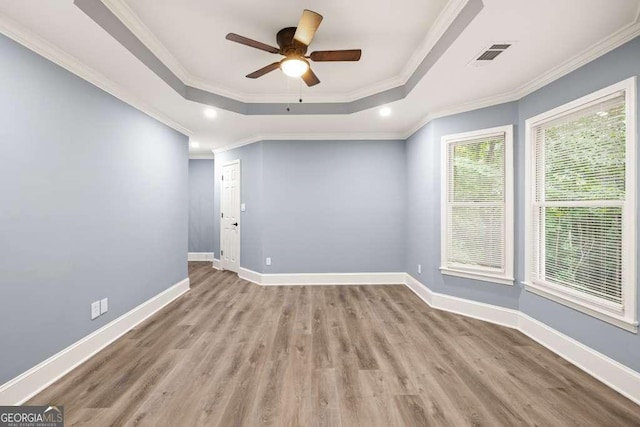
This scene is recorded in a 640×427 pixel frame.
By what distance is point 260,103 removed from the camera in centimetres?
372

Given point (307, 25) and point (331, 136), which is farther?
point (331, 136)


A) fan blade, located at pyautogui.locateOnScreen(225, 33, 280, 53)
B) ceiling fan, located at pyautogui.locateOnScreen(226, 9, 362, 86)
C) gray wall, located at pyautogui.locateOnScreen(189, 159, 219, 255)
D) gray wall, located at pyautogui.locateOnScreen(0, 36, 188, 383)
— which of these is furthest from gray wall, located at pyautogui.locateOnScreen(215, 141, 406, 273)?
gray wall, located at pyautogui.locateOnScreen(189, 159, 219, 255)

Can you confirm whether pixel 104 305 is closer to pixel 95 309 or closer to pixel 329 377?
pixel 95 309

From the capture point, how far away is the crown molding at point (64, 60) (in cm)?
182

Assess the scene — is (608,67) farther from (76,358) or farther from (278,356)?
A: (76,358)

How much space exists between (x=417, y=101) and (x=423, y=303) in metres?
2.66

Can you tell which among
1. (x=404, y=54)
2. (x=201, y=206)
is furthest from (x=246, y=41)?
(x=201, y=206)

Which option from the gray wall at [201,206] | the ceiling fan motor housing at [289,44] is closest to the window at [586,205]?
the ceiling fan motor housing at [289,44]

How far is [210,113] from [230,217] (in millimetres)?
2353

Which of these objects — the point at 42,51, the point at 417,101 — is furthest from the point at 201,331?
the point at 417,101

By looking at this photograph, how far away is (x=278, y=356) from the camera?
2.43m

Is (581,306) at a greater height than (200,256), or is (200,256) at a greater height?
(581,306)

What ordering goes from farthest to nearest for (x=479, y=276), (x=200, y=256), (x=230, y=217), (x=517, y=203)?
(x=200, y=256)
(x=230, y=217)
(x=479, y=276)
(x=517, y=203)

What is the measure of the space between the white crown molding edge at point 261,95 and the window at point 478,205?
1103 millimetres
